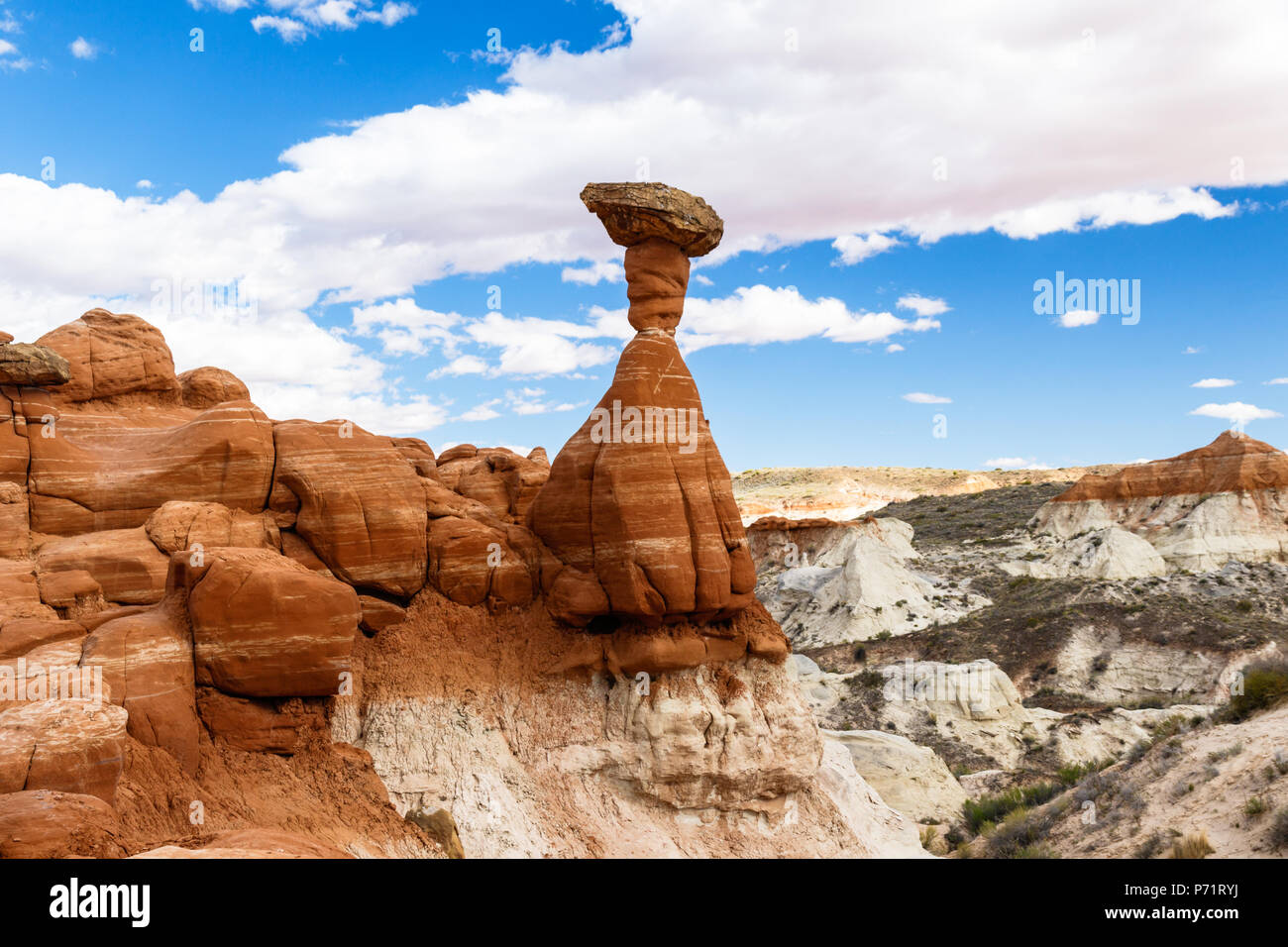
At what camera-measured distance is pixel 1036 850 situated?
782 inches

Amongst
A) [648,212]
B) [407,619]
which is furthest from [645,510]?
[648,212]

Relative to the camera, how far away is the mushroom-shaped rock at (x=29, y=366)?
1566 centimetres

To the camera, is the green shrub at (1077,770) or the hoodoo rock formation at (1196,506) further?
the hoodoo rock formation at (1196,506)

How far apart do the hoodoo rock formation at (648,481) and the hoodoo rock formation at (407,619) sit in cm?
6

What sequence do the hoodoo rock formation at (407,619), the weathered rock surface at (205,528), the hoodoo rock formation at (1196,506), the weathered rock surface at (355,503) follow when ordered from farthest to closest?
the hoodoo rock formation at (1196,506)
the weathered rock surface at (355,503)
the weathered rock surface at (205,528)
the hoodoo rock formation at (407,619)

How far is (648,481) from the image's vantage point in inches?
730

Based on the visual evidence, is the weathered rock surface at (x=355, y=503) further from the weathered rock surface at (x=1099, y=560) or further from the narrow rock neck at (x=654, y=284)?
the weathered rock surface at (x=1099, y=560)

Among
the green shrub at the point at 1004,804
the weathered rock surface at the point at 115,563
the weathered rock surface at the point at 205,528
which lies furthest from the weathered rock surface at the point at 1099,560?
the weathered rock surface at the point at 115,563

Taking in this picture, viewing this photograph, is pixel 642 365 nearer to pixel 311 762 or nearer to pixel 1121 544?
pixel 311 762

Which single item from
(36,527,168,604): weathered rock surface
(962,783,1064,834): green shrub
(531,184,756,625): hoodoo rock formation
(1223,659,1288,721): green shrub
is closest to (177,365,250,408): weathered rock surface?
(36,527,168,604): weathered rock surface

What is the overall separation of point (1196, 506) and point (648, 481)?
183ft

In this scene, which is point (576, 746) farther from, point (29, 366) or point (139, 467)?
point (29, 366)

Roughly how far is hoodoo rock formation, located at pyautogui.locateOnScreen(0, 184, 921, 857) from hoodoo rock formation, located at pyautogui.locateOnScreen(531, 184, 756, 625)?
0.19 feet

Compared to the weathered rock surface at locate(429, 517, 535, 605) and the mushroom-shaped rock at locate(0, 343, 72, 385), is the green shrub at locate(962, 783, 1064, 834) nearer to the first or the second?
the weathered rock surface at locate(429, 517, 535, 605)
